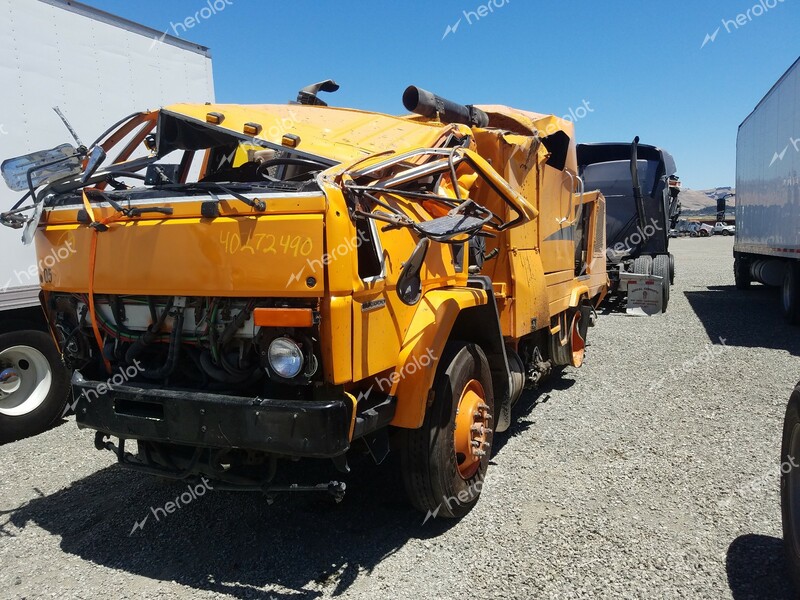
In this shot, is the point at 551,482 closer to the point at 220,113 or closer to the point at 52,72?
the point at 220,113

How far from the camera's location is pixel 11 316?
541cm

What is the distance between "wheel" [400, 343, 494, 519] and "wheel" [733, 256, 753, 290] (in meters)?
15.0

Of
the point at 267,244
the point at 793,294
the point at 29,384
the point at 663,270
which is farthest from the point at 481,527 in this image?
the point at 663,270

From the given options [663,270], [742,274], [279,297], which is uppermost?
[279,297]

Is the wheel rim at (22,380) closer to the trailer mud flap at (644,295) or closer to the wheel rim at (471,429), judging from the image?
the wheel rim at (471,429)

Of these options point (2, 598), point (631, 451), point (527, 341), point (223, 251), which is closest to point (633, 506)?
point (631, 451)

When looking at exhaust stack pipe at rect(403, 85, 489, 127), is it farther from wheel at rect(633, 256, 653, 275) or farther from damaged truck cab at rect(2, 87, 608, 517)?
wheel at rect(633, 256, 653, 275)

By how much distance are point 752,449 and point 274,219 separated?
13.7ft

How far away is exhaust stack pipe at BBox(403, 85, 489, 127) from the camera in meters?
4.29

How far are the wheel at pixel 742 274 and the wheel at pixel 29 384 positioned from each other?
16299mm

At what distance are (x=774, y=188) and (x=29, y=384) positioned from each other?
39.3 ft

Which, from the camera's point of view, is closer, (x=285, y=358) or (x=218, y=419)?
(x=285, y=358)

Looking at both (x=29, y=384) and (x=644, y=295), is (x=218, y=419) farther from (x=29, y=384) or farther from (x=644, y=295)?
(x=644, y=295)

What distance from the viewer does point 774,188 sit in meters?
11.0
